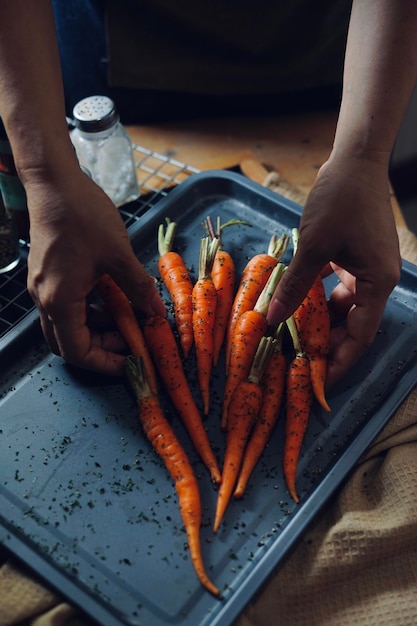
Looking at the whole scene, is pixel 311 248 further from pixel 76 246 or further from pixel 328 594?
pixel 328 594

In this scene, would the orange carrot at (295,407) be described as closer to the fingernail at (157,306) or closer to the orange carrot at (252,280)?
the orange carrot at (252,280)

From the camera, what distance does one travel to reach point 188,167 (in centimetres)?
197

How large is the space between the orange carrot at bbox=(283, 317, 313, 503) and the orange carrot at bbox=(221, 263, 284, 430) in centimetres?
6

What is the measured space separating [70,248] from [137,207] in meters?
0.66

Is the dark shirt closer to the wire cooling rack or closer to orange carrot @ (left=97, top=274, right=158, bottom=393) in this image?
the wire cooling rack

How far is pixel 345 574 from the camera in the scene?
49.4 inches

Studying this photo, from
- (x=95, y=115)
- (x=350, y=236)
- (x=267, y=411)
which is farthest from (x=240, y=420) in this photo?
(x=95, y=115)

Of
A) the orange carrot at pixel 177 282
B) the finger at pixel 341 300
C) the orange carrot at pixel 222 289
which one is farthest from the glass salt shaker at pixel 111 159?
the finger at pixel 341 300

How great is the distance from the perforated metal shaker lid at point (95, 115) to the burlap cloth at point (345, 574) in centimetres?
96

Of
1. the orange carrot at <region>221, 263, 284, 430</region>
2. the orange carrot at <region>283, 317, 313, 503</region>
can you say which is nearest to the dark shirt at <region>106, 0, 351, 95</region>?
the orange carrot at <region>221, 263, 284, 430</region>

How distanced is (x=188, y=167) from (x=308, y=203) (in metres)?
0.76

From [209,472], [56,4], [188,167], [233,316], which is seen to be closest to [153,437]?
[209,472]

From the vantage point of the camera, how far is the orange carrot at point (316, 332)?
4.58 feet

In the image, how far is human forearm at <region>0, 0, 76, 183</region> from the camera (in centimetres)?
126
